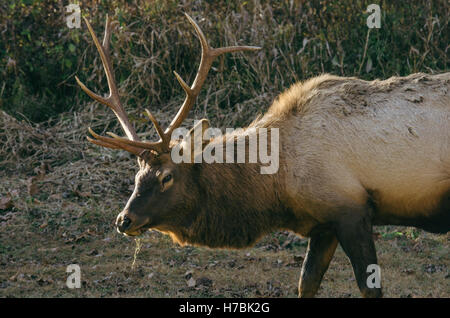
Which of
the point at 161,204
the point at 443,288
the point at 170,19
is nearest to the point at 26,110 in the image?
the point at 170,19

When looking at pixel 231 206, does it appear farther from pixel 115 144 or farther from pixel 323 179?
pixel 115 144

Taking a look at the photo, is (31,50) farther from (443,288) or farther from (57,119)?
(443,288)

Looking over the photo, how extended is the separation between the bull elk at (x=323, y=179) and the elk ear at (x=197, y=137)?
31mm

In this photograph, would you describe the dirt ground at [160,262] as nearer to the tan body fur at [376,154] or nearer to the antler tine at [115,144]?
the tan body fur at [376,154]

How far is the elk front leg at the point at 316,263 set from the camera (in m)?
5.74

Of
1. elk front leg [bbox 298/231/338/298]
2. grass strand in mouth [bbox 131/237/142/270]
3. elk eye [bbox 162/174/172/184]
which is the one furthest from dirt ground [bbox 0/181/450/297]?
elk eye [bbox 162/174/172/184]

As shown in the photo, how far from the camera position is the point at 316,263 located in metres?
5.76

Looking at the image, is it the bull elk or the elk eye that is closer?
the bull elk

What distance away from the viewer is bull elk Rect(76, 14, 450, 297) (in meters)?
5.36

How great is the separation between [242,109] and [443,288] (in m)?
3.89

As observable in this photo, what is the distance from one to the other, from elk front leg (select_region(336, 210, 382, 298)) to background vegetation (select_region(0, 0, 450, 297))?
1.54m

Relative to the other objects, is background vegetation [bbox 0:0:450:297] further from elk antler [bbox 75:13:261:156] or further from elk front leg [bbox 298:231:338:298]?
elk antler [bbox 75:13:261:156]

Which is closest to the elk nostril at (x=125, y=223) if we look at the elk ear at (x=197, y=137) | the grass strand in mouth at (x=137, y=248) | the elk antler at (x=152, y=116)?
the elk antler at (x=152, y=116)

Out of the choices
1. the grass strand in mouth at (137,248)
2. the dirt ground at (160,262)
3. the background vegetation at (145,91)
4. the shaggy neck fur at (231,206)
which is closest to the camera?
the shaggy neck fur at (231,206)
